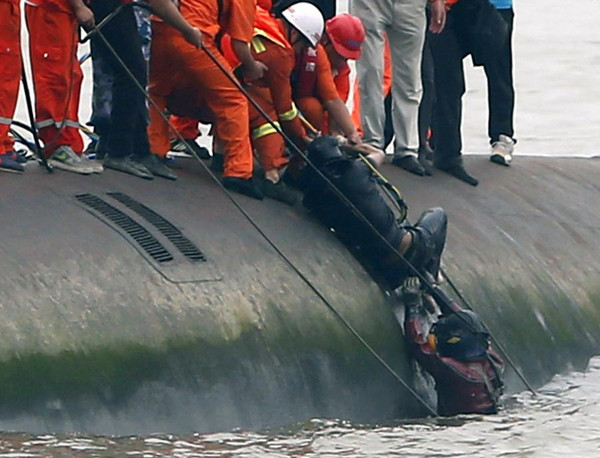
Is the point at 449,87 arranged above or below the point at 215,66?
below

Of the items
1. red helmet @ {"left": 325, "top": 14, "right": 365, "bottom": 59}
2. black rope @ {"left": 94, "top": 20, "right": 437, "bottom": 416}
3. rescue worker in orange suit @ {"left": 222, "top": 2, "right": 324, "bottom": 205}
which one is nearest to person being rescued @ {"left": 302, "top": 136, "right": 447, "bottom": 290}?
rescue worker in orange suit @ {"left": 222, "top": 2, "right": 324, "bottom": 205}

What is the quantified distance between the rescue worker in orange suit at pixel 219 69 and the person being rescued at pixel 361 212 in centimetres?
39

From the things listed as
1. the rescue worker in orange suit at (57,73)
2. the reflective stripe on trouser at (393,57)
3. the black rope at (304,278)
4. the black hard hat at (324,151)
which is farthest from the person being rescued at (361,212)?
the reflective stripe on trouser at (393,57)

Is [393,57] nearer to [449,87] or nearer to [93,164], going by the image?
[449,87]

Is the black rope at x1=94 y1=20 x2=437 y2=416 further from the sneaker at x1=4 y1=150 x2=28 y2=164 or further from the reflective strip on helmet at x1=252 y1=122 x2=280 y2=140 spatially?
the sneaker at x1=4 y1=150 x2=28 y2=164

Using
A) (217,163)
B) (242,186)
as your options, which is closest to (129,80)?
(242,186)

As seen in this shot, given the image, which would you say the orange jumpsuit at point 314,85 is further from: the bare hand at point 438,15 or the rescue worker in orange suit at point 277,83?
the bare hand at point 438,15

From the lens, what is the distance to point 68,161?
10.5 m

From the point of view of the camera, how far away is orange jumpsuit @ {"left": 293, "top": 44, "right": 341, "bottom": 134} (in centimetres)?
1173

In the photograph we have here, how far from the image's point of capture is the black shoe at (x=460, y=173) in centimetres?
1363

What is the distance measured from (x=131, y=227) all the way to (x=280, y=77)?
6.14 feet

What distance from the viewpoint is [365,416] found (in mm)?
10141

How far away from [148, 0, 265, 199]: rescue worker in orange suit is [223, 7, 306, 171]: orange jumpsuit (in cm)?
14

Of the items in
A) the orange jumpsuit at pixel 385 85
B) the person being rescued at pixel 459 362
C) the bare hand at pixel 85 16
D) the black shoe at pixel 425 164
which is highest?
the bare hand at pixel 85 16
